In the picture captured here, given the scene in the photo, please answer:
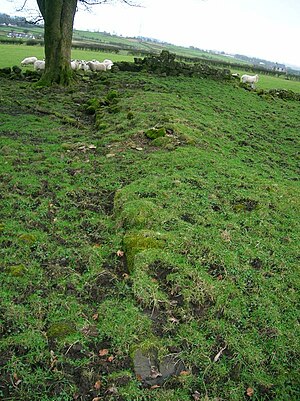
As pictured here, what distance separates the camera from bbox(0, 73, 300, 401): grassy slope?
3936 mm

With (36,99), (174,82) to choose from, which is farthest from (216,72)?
(36,99)

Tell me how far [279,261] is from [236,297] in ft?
3.83

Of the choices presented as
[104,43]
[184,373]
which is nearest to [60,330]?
[184,373]

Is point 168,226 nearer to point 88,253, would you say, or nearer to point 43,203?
point 88,253

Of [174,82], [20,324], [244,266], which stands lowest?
[20,324]

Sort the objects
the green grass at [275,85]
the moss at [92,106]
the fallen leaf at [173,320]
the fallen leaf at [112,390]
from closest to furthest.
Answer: the fallen leaf at [112,390]
the fallen leaf at [173,320]
the moss at [92,106]
the green grass at [275,85]

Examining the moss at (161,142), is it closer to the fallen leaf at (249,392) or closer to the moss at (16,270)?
the moss at (16,270)

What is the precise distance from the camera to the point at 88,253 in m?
5.59

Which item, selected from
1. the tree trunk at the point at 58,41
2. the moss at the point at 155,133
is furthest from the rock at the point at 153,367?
the tree trunk at the point at 58,41

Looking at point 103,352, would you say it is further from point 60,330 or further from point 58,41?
point 58,41

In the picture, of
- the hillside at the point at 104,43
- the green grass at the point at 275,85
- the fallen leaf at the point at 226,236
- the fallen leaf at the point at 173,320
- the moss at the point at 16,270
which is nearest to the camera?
the fallen leaf at the point at 173,320

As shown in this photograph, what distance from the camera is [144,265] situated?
5188 millimetres

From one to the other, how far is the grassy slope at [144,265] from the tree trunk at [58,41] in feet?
23.1

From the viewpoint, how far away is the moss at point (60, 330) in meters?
4.18
